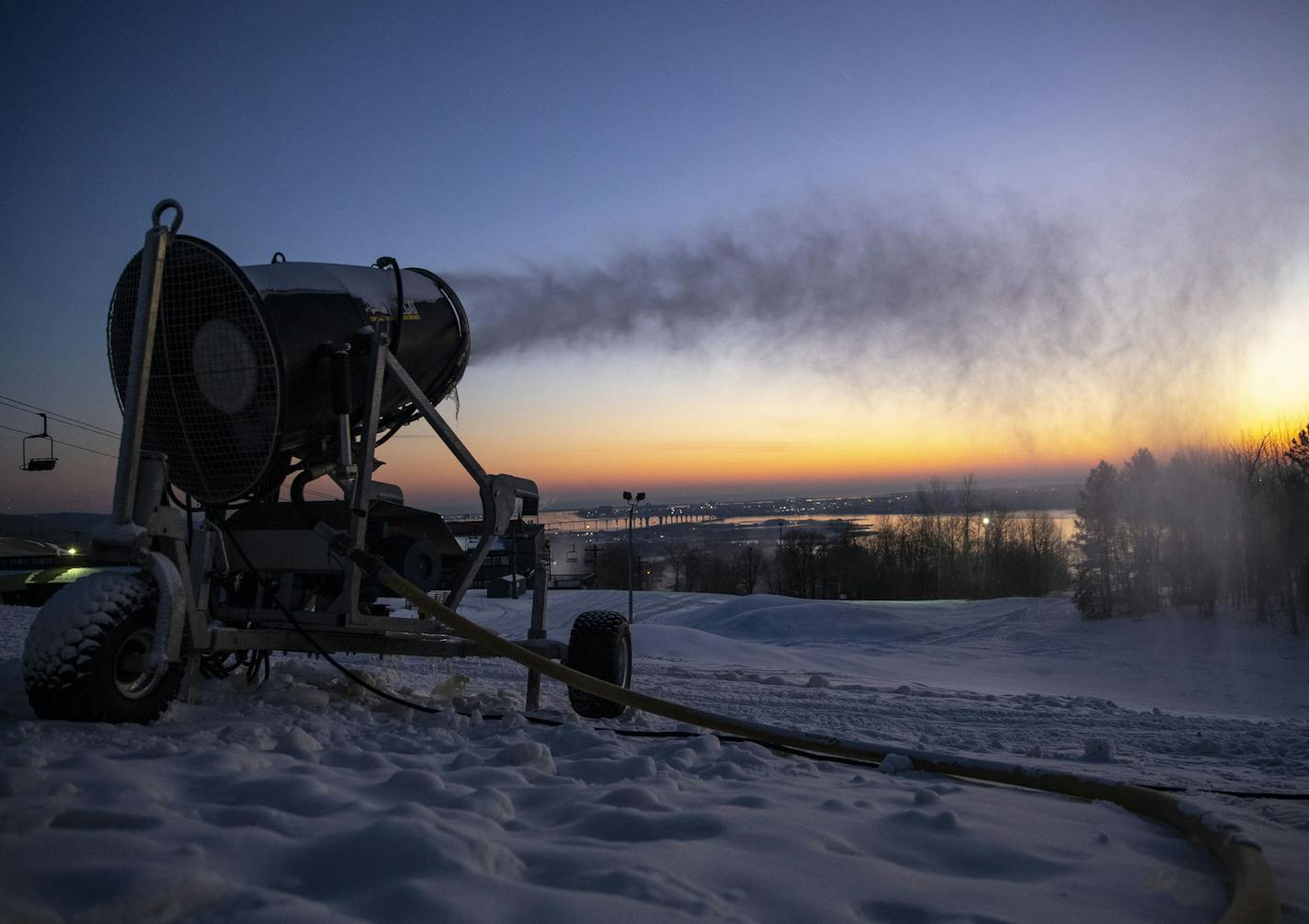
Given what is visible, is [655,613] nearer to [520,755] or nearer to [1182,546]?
[1182,546]

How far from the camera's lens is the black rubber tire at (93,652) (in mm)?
3471

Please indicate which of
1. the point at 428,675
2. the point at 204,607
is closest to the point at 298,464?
the point at 204,607

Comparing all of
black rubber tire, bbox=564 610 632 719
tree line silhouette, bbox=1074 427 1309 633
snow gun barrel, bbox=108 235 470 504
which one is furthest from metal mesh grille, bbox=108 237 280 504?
tree line silhouette, bbox=1074 427 1309 633

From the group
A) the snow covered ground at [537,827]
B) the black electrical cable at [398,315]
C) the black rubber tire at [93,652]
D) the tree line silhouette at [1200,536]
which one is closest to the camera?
the snow covered ground at [537,827]

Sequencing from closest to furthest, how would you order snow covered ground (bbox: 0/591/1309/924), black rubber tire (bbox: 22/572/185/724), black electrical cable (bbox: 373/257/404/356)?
snow covered ground (bbox: 0/591/1309/924), black rubber tire (bbox: 22/572/185/724), black electrical cable (bbox: 373/257/404/356)

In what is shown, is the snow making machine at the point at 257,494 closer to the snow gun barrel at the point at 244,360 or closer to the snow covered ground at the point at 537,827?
the snow gun barrel at the point at 244,360

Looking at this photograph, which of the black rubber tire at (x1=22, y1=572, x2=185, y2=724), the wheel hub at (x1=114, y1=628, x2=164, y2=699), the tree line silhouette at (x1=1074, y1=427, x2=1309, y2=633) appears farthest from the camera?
the tree line silhouette at (x1=1074, y1=427, x2=1309, y2=633)

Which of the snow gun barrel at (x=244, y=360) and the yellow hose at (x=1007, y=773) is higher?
the snow gun barrel at (x=244, y=360)

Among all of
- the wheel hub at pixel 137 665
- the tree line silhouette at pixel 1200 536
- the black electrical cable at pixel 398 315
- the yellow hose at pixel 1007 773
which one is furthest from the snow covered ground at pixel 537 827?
the tree line silhouette at pixel 1200 536

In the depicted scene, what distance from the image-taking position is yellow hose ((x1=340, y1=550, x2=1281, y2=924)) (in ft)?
6.47

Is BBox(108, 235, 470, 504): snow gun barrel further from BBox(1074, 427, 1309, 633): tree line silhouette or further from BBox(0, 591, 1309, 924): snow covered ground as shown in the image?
BBox(1074, 427, 1309, 633): tree line silhouette

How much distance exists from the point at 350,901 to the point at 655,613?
27.4 meters

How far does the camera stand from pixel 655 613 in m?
28.8

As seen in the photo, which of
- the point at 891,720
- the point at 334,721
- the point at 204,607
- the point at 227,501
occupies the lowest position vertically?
the point at 891,720
